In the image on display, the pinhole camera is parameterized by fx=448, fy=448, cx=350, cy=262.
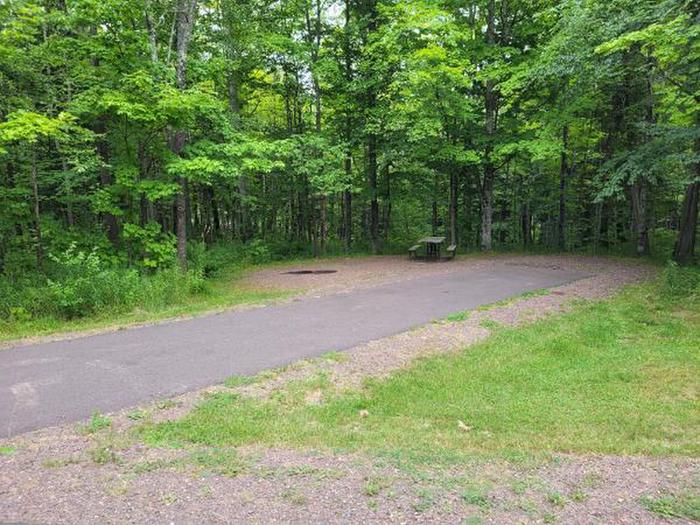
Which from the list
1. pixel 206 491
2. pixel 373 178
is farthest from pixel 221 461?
pixel 373 178

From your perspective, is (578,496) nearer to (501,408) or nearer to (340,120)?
(501,408)

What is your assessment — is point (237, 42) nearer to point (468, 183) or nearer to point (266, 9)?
point (266, 9)

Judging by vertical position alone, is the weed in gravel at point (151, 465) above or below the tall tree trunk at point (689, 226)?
below

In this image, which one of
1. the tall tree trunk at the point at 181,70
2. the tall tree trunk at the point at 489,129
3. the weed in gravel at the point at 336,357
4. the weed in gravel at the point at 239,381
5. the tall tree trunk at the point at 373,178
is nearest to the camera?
the weed in gravel at the point at 239,381

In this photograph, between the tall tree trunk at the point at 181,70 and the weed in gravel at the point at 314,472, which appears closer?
the weed in gravel at the point at 314,472

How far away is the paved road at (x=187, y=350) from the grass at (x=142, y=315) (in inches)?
26.0

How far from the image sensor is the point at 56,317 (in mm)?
8117

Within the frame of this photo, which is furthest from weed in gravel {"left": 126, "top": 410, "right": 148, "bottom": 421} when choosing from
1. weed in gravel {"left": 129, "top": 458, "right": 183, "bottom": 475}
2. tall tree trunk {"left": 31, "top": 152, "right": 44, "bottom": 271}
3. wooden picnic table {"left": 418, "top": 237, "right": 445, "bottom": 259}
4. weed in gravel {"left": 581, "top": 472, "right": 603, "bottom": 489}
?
wooden picnic table {"left": 418, "top": 237, "right": 445, "bottom": 259}

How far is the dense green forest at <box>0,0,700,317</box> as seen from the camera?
955 cm

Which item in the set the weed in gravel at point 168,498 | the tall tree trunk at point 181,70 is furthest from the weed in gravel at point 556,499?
the tall tree trunk at point 181,70

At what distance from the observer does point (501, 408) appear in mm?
4676

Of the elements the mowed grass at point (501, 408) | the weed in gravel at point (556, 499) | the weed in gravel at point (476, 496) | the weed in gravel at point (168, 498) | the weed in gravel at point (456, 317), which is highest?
the weed in gravel at point (456, 317)

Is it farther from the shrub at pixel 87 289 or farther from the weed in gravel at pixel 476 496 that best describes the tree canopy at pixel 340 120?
the weed in gravel at pixel 476 496

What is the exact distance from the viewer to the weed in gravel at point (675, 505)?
2.82 meters
